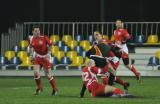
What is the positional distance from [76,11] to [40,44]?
1600 cm

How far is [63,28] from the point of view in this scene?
35375 mm

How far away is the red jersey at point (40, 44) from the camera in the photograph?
1967 cm

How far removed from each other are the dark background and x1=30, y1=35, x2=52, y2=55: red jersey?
49.6 feet

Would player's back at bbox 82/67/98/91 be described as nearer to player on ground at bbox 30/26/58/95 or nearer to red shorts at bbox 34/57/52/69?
player on ground at bbox 30/26/58/95

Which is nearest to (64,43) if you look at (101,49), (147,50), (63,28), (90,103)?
(63,28)

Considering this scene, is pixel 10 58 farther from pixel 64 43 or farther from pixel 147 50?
pixel 147 50

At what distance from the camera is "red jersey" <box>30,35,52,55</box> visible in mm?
19672

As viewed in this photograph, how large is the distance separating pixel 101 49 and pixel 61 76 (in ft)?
44.4

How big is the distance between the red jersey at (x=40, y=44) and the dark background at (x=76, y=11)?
1513cm

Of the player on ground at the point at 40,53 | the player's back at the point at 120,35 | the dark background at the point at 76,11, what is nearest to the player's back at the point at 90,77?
the player on ground at the point at 40,53

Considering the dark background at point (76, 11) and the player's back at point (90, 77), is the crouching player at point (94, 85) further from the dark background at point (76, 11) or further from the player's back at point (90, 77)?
the dark background at point (76, 11)

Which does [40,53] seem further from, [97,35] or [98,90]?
[98,90]

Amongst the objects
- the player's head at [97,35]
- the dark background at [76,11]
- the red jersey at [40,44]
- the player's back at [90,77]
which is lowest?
the player's back at [90,77]

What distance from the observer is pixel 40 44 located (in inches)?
774
